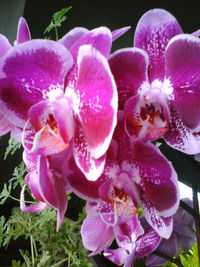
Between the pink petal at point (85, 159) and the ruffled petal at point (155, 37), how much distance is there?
→ 88 mm

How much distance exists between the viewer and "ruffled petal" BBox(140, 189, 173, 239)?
1.17ft

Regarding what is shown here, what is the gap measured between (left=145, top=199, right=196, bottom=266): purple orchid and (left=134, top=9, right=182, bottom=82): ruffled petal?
312 millimetres

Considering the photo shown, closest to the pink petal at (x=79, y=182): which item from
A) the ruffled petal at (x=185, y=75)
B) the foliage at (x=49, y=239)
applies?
the ruffled petal at (x=185, y=75)

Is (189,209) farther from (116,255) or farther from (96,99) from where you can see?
(96,99)

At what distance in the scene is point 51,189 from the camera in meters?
0.34

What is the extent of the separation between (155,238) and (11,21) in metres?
3.34

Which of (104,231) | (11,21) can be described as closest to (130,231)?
(104,231)

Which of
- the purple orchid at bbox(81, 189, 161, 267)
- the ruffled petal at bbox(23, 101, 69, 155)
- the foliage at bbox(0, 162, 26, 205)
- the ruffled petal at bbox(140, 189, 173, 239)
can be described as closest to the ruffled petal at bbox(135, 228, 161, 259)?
the purple orchid at bbox(81, 189, 161, 267)

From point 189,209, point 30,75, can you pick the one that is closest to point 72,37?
point 30,75

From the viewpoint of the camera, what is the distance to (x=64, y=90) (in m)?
0.35

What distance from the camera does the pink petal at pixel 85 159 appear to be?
11.9 inches

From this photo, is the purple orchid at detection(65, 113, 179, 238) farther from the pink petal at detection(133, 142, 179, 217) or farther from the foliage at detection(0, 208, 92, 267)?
the foliage at detection(0, 208, 92, 267)

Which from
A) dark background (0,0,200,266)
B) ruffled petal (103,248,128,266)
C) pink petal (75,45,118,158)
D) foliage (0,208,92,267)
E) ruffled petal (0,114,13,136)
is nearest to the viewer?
pink petal (75,45,118,158)

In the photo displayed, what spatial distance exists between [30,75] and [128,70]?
0.31 feet
